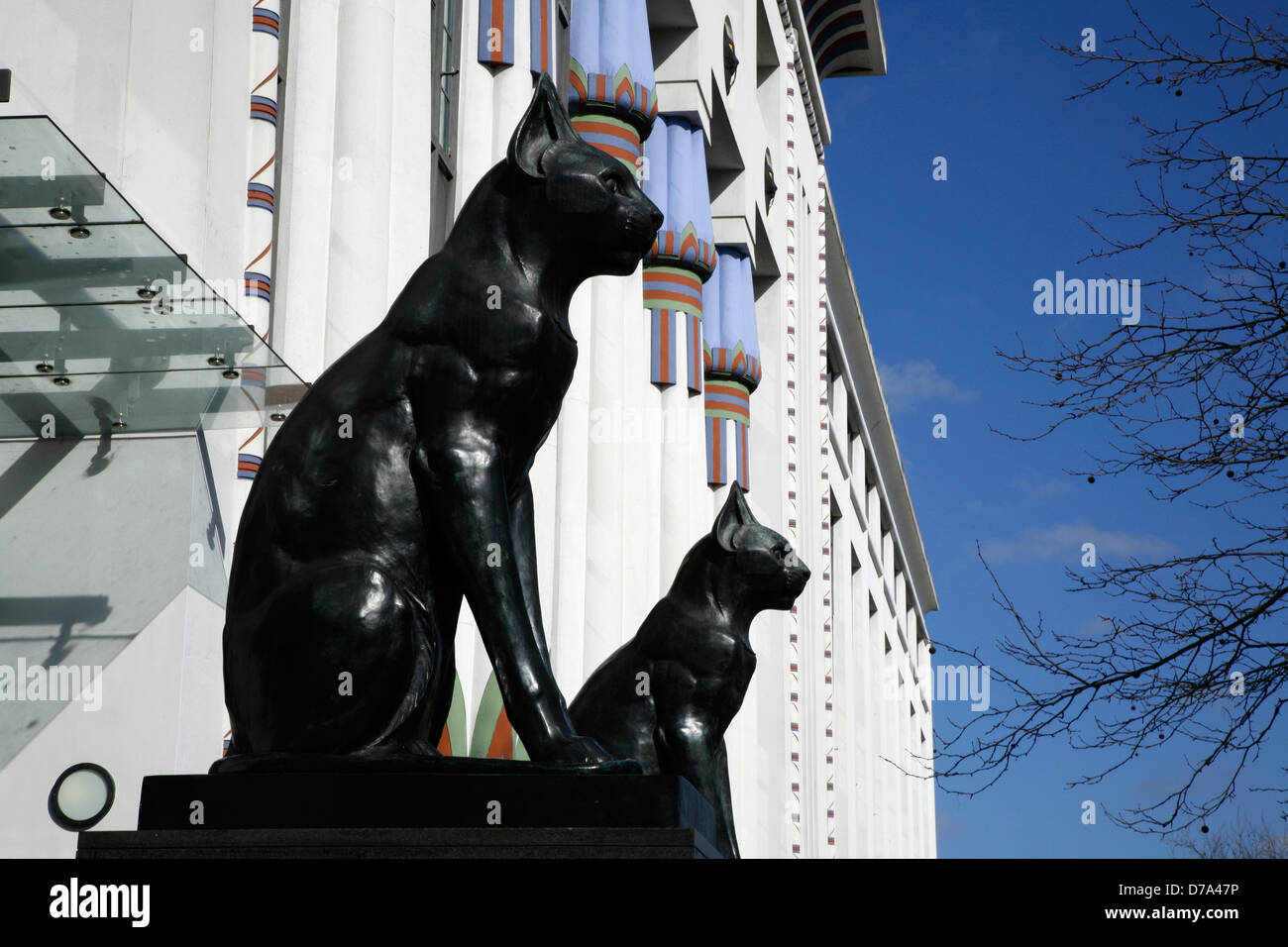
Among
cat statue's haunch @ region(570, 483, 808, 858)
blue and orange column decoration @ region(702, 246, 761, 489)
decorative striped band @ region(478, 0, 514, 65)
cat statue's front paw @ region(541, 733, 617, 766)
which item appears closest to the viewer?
cat statue's front paw @ region(541, 733, 617, 766)

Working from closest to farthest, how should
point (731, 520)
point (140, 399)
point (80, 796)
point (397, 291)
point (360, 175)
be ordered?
1. point (731, 520)
2. point (80, 796)
3. point (140, 399)
4. point (360, 175)
5. point (397, 291)

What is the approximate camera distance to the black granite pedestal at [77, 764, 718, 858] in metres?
3.28

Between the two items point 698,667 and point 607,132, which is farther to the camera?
point 607,132

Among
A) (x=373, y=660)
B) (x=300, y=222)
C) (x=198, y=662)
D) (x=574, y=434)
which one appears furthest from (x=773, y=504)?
(x=373, y=660)

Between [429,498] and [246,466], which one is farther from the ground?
[246,466]

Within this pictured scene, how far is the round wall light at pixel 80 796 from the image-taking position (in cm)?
727

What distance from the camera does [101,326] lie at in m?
7.41

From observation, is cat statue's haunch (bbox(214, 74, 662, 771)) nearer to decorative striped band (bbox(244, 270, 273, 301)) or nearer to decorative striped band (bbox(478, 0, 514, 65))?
decorative striped band (bbox(244, 270, 273, 301))

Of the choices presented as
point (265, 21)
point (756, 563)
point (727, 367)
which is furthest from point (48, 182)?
point (727, 367)

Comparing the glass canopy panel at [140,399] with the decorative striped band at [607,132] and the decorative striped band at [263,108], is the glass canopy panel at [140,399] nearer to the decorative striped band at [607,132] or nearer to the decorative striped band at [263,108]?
the decorative striped band at [263,108]

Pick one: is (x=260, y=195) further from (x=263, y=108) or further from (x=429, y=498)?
(x=429, y=498)

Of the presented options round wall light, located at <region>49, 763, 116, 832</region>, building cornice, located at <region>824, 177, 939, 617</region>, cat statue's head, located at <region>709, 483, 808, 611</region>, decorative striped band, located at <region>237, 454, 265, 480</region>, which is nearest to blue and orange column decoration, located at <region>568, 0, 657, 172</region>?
decorative striped band, located at <region>237, 454, 265, 480</region>

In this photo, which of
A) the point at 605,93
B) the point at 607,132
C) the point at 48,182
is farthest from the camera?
the point at 607,132

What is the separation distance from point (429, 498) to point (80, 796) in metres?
4.40
